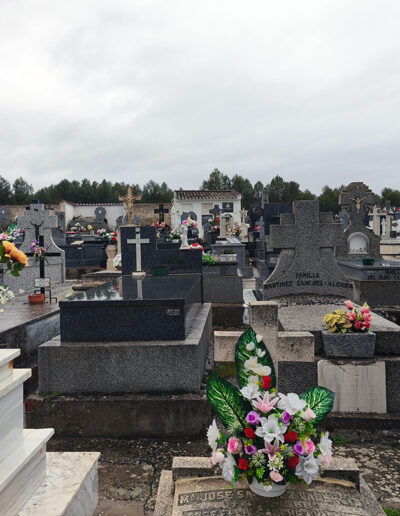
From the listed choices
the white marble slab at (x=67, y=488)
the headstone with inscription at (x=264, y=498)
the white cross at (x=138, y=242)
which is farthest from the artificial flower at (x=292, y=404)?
the white cross at (x=138, y=242)

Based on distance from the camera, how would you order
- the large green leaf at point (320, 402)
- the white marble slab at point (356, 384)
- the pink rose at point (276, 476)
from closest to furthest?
1. the pink rose at point (276, 476)
2. the large green leaf at point (320, 402)
3. the white marble slab at point (356, 384)

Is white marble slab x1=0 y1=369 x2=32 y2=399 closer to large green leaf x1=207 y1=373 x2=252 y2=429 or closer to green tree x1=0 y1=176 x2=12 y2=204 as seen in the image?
large green leaf x1=207 y1=373 x2=252 y2=429

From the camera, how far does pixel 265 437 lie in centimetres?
193

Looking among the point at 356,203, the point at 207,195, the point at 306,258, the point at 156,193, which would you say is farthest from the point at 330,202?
the point at 306,258

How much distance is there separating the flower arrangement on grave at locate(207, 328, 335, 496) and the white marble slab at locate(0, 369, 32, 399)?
1002 millimetres

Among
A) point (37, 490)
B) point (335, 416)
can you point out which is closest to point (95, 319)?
point (37, 490)

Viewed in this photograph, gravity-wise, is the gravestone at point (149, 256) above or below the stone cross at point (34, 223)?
below

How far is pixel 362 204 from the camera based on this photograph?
15289mm

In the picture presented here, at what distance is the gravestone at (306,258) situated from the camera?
22.9 feet

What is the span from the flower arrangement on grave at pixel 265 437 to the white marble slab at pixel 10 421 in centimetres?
101

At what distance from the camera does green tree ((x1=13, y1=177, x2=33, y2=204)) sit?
67.6 metres

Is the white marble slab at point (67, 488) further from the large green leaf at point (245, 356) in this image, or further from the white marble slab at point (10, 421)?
the large green leaf at point (245, 356)

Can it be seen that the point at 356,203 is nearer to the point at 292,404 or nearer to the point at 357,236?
the point at 357,236

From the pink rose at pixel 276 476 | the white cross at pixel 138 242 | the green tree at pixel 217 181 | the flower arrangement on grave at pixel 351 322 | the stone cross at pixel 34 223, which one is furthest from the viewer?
the green tree at pixel 217 181
